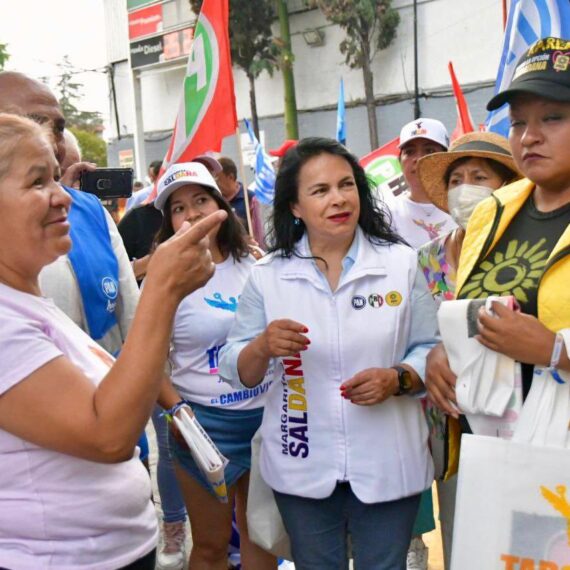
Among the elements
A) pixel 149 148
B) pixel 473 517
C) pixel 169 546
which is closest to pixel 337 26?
pixel 149 148

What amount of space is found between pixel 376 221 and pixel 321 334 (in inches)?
20.3

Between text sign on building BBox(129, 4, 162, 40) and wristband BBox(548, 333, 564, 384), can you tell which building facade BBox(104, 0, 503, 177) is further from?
wristband BBox(548, 333, 564, 384)

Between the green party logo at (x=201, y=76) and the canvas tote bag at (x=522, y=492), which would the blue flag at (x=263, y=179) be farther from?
the canvas tote bag at (x=522, y=492)

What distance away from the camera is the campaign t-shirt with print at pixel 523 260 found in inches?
73.4

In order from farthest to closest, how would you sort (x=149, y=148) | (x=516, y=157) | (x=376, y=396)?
(x=149, y=148), (x=376, y=396), (x=516, y=157)

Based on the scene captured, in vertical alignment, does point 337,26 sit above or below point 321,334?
above

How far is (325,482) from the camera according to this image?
2.34 metres

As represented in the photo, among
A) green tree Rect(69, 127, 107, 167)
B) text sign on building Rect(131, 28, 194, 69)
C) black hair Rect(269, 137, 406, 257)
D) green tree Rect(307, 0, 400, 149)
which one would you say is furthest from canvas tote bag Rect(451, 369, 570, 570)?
green tree Rect(69, 127, 107, 167)

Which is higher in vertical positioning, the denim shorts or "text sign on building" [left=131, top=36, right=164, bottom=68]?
"text sign on building" [left=131, top=36, right=164, bottom=68]

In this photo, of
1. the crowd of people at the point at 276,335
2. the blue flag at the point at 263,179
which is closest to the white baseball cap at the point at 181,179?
the crowd of people at the point at 276,335

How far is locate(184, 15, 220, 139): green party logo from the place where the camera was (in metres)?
4.61

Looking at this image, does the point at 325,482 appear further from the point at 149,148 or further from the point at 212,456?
the point at 149,148

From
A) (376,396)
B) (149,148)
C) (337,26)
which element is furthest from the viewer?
(149,148)

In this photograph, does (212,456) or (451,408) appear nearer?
(451,408)
